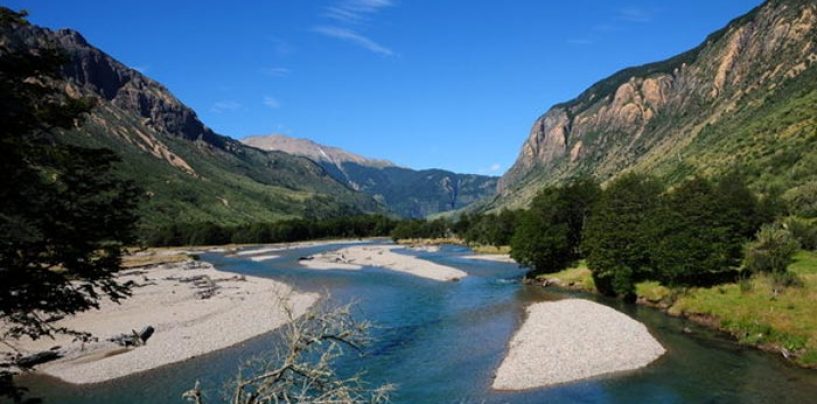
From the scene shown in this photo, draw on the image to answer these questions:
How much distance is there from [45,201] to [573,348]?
34.8 m

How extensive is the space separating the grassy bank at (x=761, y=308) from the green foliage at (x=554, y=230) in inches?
838

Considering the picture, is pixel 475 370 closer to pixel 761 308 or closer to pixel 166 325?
pixel 761 308

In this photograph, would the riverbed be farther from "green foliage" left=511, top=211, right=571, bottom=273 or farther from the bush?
the bush

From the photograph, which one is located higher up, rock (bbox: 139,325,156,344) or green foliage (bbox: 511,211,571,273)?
green foliage (bbox: 511,211,571,273)

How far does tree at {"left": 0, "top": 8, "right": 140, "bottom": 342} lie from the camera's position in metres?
13.1

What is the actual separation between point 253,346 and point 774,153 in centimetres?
13518

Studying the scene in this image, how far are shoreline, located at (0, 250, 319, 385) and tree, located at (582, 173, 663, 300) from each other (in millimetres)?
33225

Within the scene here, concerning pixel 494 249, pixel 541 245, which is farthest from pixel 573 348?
pixel 494 249

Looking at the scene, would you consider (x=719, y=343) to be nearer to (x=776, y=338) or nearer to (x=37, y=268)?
(x=776, y=338)

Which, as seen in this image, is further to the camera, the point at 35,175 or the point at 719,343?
the point at 719,343

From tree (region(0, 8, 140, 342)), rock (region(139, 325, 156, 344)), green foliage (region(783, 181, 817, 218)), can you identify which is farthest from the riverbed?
green foliage (region(783, 181, 817, 218))

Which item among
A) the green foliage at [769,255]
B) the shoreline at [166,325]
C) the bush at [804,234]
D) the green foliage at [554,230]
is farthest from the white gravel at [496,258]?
the green foliage at [769,255]

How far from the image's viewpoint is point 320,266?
109875 mm

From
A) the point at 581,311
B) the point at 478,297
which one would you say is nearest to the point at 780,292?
the point at 581,311
